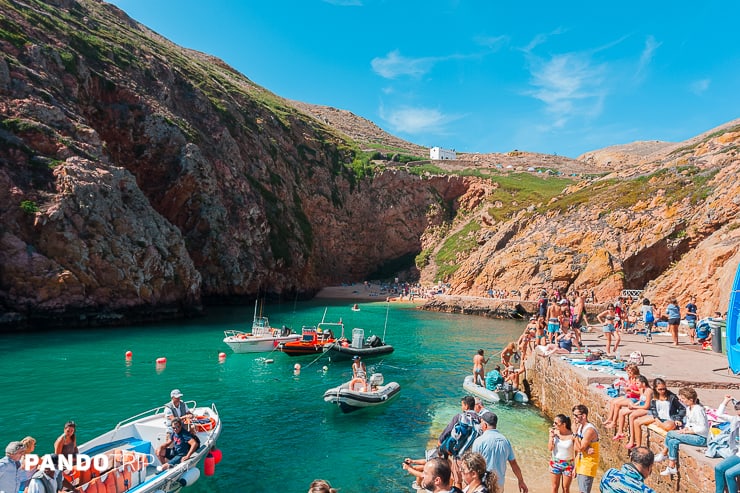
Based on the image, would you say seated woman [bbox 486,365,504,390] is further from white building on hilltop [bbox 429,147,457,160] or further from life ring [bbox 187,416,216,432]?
white building on hilltop [bbox 429,147,457,160]

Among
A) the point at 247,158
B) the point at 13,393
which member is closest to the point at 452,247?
the point at 247,158

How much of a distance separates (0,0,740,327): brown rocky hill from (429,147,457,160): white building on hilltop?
2107 cm

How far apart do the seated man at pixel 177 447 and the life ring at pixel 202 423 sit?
1082 mm

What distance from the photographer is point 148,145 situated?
45.3 metres

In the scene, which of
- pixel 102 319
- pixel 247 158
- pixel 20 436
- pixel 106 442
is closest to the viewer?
pixel 106 442

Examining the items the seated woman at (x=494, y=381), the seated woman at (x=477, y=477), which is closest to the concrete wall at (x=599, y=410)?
the seated woman at (x=494, y=381)

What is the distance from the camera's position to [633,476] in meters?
5.61

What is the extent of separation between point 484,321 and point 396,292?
2824cm

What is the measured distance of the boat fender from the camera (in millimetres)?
9711

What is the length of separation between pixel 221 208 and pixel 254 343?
88.2ft

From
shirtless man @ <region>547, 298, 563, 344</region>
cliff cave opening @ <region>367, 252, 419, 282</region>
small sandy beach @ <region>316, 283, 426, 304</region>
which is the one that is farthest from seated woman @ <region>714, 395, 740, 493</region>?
cliff cave opening @ <region>367, 252, 419, 282</region>

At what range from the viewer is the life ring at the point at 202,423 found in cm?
1203

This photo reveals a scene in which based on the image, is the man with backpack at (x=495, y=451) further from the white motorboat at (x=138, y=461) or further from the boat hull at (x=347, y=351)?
the boat hull at (x=347, y=351)

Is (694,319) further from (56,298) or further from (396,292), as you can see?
(396,292)
